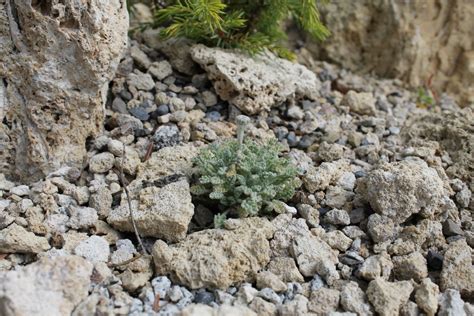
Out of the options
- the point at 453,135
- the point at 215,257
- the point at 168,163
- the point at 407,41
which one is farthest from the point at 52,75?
the point at 407,41

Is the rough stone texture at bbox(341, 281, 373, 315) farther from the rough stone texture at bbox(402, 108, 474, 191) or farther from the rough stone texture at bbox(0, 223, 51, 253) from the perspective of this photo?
the rough stone texture at bbox(0, 223, 51, 253)

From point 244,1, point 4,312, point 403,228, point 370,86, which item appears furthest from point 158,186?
point 370,86

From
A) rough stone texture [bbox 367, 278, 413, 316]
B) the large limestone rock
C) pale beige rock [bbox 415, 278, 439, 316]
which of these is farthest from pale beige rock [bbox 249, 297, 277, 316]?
pale beige rock [bbox 415, 278, 439, 316]

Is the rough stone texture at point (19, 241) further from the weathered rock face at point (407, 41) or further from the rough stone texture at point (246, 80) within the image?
the weathered rock face at point (407, 41)

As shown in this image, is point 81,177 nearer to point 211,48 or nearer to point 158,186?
point 158,186

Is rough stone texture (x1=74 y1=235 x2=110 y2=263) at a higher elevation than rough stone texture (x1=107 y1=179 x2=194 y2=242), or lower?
lower

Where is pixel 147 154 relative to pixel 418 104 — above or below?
below
